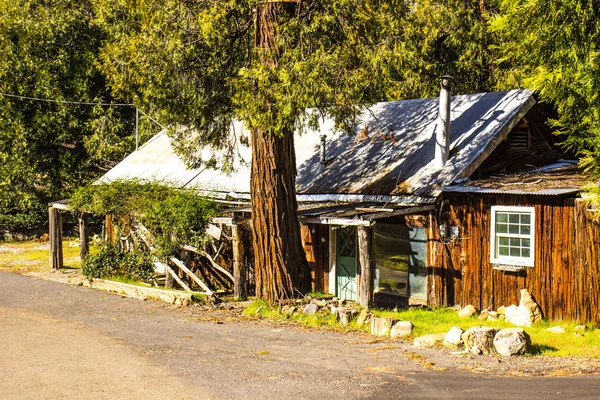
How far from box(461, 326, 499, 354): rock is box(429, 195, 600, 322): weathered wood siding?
335 centimetres

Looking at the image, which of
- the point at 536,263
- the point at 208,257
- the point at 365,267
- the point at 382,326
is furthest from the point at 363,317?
the point at 208,257

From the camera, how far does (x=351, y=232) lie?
2022cm

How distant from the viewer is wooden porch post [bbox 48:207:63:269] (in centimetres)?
2675

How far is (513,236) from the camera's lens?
1712 centimetres

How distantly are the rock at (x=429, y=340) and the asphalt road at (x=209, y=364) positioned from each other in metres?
0.36

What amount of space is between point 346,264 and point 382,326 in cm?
473

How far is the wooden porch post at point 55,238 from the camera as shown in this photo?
2675 centimetres

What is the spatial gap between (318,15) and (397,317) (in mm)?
7239

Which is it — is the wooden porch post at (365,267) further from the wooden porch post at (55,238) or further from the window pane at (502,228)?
the wooden porch post at (55,238)

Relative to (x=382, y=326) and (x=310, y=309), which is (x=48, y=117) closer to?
(x=310, y=309)

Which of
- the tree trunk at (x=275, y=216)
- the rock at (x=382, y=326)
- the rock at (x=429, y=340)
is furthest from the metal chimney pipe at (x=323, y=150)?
the rock at (x=429, y=340)

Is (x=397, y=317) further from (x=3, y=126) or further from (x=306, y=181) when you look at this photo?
(x=3, y=126)

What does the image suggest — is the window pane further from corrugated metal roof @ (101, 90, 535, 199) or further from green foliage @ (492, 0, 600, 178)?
green foliage @ (492, 0, 600, 178)

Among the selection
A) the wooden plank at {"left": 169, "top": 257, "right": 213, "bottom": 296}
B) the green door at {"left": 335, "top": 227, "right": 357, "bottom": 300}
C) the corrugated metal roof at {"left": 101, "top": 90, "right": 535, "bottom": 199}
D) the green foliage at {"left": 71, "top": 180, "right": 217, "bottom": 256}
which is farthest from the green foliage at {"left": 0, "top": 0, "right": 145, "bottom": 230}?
the green door at {"left": 335, "top": 227, "right": 357, "bottom": 300}
